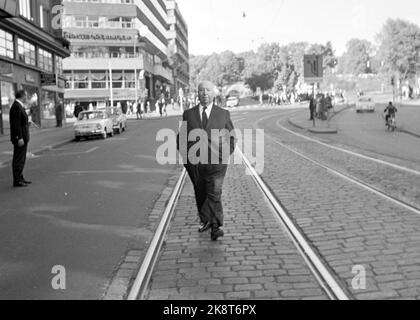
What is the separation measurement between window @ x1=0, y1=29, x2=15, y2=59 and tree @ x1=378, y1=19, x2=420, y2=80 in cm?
6604

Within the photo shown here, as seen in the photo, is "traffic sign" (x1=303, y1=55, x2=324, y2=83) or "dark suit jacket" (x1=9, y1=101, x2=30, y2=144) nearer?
"dark suit jacket" (x1=9, y1=101, x2=30, y2=144)

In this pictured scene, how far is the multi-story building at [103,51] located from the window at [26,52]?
34.4 meters

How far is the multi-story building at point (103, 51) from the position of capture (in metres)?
68.4

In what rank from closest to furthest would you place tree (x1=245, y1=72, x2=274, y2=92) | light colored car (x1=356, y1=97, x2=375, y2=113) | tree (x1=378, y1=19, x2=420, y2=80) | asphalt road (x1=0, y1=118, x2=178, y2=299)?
asphalt road (x1=0, y1=118, x2=178, y2=299), light colored car (x1=356, y1=97, x2=375, y2=113), tree (x1=378, y1=19, x2=420, y2=80), tree (x1=245, y1=72, x2=274, y2=92)

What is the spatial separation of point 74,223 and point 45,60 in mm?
31924

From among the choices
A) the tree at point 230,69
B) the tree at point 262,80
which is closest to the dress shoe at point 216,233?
the tree at point 262,80

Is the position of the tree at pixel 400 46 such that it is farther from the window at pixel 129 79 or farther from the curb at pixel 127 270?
the curb at pixel 127 270

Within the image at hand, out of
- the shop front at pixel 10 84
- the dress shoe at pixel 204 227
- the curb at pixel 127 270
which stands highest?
the shop front at pixel 10 84

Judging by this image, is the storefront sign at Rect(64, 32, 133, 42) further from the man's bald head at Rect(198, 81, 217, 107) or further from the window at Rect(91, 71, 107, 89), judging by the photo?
the man's bald head at Rect(198, 81, 217, 107)

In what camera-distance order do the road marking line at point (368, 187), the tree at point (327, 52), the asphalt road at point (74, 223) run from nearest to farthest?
the asphalt road at point (74, 223)
the road marking line at point (368, 187)
the tree at point (327, 52)

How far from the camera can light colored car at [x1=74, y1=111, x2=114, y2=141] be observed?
24359 mm

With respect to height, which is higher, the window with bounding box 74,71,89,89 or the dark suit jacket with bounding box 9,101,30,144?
the window with bounding box 74,71,89,89

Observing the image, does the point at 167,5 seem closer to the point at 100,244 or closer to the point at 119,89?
the point at 119,89

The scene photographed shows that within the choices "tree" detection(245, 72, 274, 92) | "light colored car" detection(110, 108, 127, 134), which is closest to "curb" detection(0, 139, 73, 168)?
"light colored car" detection(110, 108, 127, 134)
